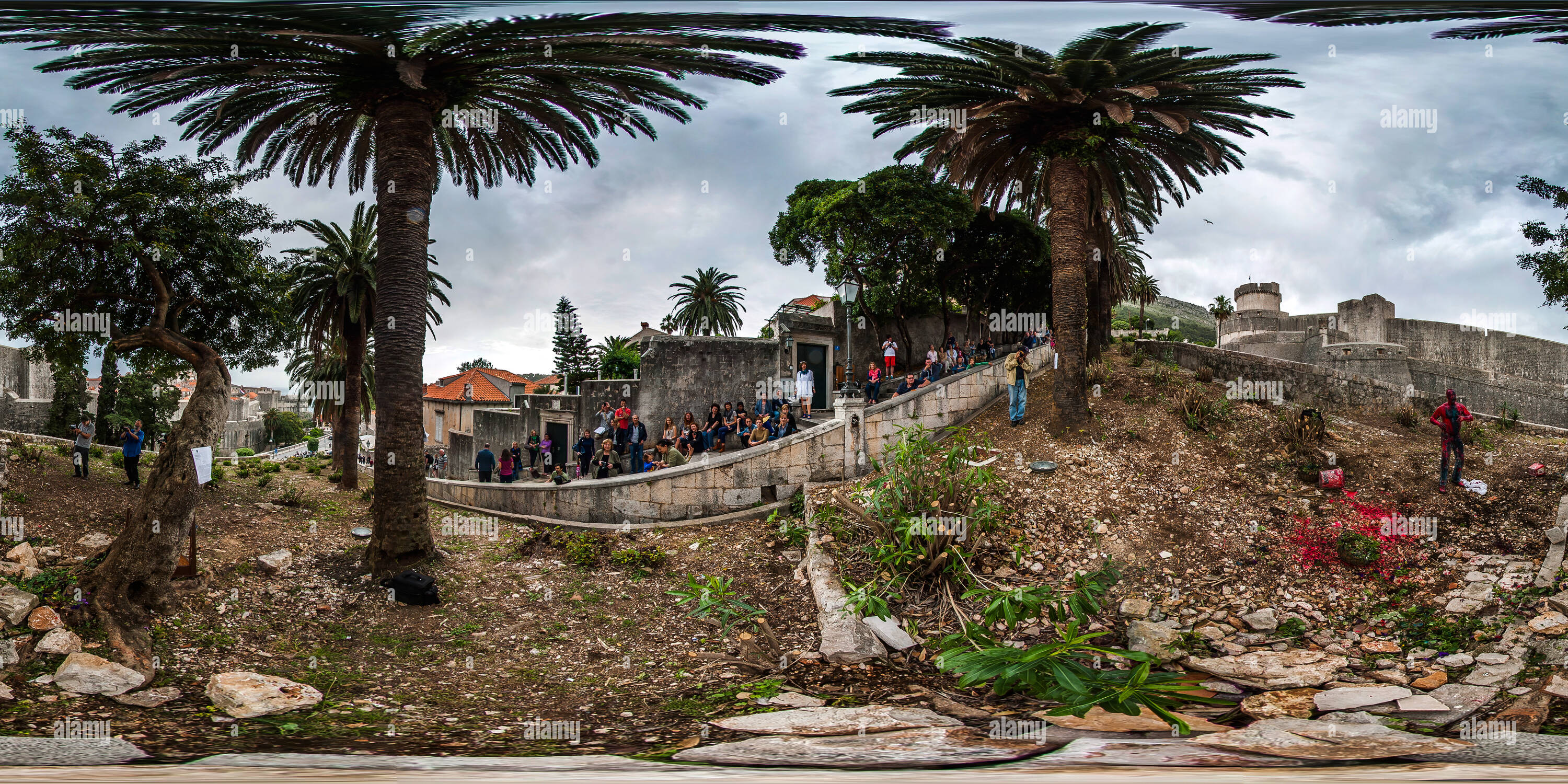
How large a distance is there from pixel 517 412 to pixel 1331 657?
19808 millimetres

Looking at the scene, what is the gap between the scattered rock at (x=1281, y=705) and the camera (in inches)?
122

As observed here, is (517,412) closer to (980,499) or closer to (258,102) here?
(258,102)

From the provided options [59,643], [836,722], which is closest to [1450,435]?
[836,722]

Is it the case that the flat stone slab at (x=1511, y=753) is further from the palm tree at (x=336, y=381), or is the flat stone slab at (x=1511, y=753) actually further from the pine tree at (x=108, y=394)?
the palm tree at (x=336, y=381)

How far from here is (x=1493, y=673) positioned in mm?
4145

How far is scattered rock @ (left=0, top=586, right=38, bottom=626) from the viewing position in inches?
177

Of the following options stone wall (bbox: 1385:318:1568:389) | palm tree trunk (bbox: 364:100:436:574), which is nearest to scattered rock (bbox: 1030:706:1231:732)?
palm tree trunk (bbox: 364:100:436:574)

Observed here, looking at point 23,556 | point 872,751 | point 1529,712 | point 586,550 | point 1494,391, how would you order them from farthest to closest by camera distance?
1. point 1494,391
2. point 586,550
3. point 23,556
4. point 1529,712
5. point 872,751

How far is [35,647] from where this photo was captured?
13.9ft

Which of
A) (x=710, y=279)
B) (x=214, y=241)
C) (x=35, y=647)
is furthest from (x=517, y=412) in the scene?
(x=35, y=647)

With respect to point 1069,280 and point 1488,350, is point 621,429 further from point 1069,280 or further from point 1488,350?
point 1488,350

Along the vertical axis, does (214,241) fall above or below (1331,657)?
above

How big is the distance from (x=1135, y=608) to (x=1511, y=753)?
155 inches

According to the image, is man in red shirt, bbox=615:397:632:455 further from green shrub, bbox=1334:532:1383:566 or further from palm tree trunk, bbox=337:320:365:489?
green shrub, bbox=1334:532:1383:566
